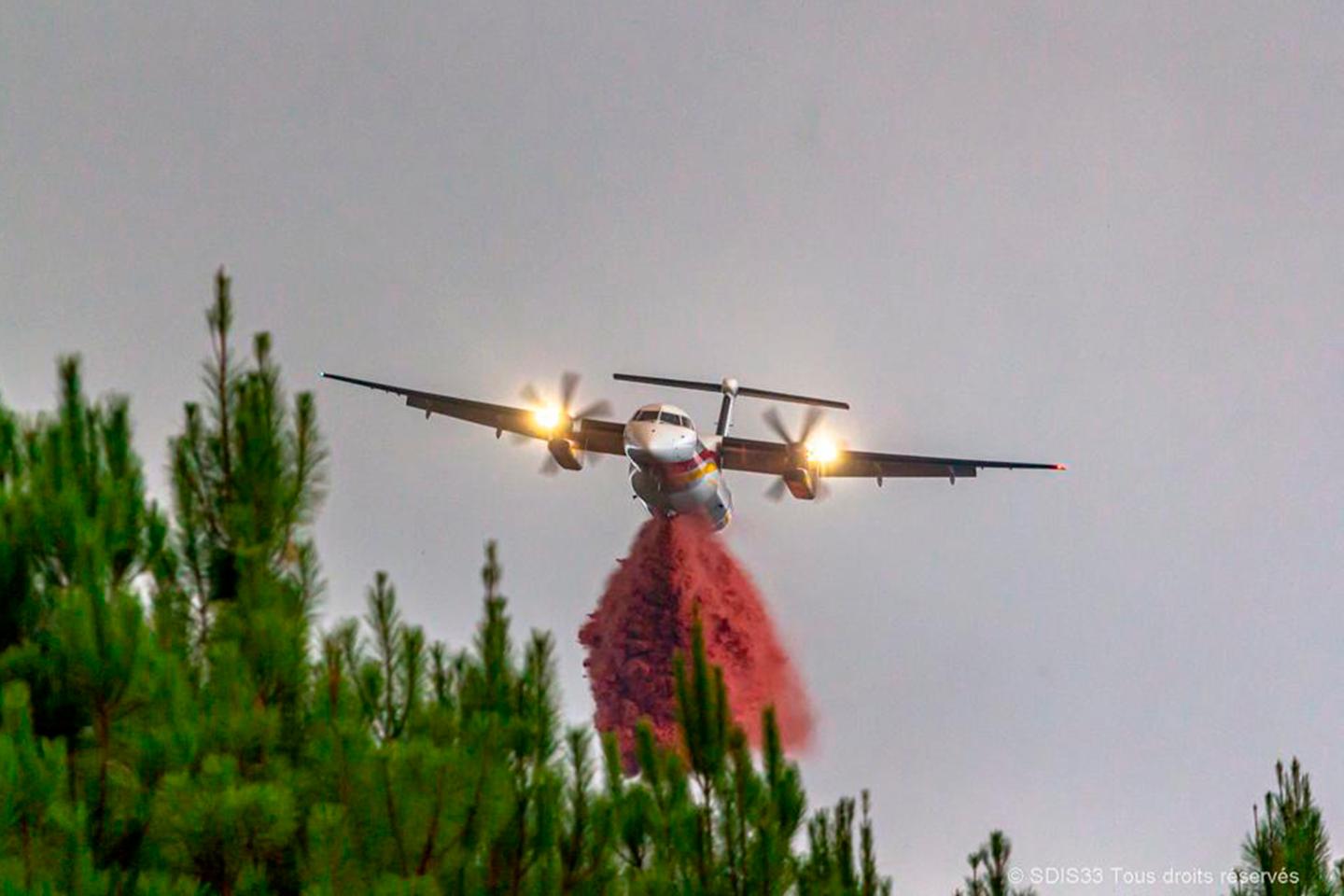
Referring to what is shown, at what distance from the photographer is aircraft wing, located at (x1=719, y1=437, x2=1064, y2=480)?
47344 mm

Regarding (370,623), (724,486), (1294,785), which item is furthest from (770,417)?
(370,623)

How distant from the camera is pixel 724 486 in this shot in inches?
1779

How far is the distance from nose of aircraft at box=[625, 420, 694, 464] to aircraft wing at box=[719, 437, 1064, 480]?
255 inches

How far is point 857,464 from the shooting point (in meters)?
50.3

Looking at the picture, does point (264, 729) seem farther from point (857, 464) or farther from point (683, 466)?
point (857, 464)

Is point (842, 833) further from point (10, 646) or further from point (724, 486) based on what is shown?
point (724, 486)

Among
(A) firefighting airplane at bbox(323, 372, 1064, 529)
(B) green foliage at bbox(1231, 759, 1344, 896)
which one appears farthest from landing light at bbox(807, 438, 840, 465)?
(B) green foliage at bbox(1231, 759, 1344, 896)

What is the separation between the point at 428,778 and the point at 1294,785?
7776 mm

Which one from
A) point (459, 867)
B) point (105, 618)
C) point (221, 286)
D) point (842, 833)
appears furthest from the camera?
point (842, 833)

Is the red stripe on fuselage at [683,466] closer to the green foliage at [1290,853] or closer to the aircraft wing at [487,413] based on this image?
the aircraft wing at [487,413]

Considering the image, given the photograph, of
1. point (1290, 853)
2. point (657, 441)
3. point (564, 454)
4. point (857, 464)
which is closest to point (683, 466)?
point (657, 441)

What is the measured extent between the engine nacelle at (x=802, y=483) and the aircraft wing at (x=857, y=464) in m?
0.40

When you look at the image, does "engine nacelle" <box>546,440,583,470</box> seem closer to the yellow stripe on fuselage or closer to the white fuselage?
the white fuselage

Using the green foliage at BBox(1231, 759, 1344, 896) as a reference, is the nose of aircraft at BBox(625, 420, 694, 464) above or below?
above
